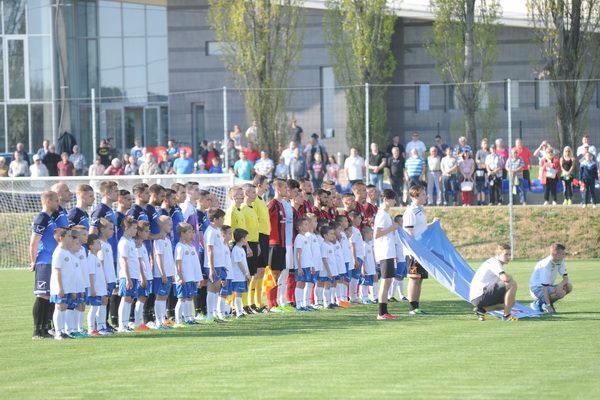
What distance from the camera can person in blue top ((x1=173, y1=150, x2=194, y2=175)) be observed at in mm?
29828

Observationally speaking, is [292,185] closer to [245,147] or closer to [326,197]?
[326,197]

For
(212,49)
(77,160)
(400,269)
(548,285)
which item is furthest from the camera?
(212,49)

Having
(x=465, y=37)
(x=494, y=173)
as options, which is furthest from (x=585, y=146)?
(x=465, y=37)

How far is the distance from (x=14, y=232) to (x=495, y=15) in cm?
1598

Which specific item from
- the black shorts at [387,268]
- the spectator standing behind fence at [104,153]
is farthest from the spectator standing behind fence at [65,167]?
the black shorts at [387,268]

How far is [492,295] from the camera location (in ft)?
53.5

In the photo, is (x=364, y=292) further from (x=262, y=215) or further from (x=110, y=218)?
(x=110, y=218)

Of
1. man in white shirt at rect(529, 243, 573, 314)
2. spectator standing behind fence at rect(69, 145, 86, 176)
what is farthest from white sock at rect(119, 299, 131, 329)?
spectator standing behind fence at rect(69, 145, 86, 176)

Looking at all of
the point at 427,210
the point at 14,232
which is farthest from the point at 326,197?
the point at 14,232

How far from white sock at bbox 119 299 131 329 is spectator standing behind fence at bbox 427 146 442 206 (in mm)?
15549

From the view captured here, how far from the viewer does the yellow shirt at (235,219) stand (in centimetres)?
1819

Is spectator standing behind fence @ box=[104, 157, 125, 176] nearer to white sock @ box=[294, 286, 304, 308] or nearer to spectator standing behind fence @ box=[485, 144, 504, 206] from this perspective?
spectator standing behind fence @ box=[485, 144, 504, 206]

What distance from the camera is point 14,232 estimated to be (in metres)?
29.6

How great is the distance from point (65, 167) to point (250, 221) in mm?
14235
